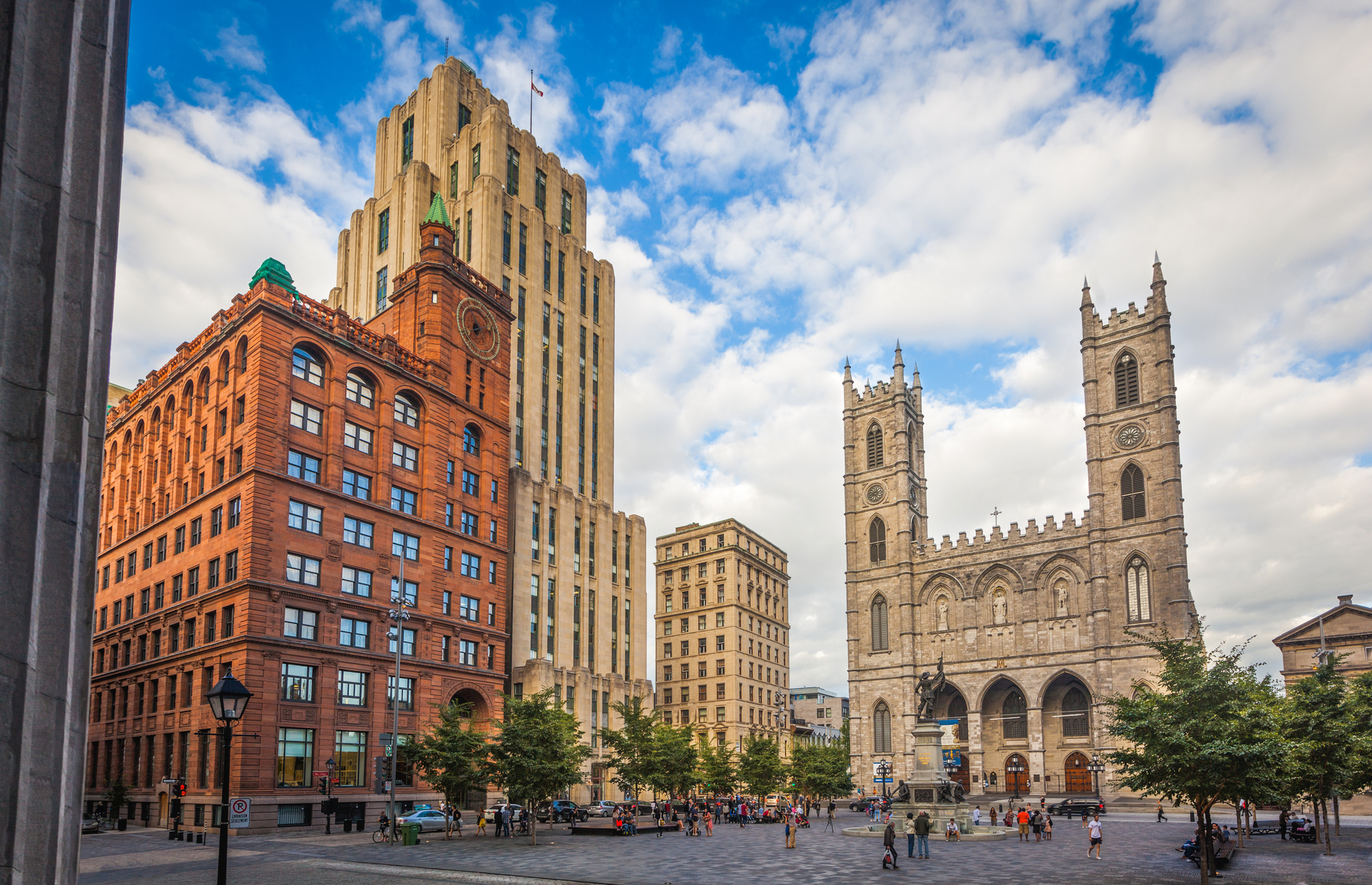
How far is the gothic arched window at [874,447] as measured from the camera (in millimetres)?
106688

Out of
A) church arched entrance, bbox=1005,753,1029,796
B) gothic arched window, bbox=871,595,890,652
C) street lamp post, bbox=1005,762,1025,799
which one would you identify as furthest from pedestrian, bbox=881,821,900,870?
gothic arched window, bbox=871,595,890,652

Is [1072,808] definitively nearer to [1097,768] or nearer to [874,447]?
[1097,768]

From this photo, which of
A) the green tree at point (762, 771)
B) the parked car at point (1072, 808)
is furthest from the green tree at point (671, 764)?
the parked car at point (1072, 808)

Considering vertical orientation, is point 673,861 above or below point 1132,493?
below

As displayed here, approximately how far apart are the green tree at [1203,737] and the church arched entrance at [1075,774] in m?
65.1

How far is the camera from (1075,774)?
84812 millimetres

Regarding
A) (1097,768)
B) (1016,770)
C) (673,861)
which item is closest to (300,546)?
(673,861)

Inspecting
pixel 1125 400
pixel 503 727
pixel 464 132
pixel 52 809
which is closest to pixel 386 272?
pixel 464 132

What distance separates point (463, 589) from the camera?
59094mm

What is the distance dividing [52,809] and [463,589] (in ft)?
177

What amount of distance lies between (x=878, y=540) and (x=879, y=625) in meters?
9.60

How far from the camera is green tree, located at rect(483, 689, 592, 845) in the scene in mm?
38750

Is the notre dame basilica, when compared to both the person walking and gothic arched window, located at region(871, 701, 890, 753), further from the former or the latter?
the person walking

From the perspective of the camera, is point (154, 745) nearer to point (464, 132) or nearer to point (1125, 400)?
point (464, 132)
